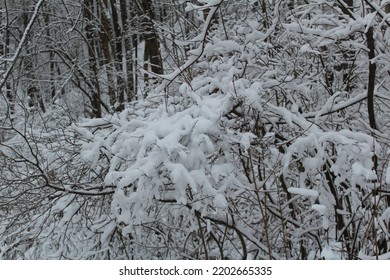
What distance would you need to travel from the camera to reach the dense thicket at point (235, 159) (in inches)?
126

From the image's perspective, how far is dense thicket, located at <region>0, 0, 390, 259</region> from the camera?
3207 millimetres

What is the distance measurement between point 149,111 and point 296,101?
1.40 metres

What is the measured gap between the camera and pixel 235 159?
3791mm

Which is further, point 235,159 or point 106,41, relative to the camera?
point 106,41

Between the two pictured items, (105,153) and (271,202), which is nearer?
(105,153)

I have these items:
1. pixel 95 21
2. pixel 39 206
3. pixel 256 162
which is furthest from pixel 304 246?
pixel 95 21

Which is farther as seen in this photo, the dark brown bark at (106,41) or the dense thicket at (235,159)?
the dark brown bark at (106,41)

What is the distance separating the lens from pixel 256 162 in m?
4.01

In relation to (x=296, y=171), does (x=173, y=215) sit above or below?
below

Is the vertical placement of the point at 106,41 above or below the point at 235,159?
above

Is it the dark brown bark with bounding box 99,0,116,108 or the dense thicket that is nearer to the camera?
the dense thicket

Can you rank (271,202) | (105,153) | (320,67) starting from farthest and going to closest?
(320,67) → (271,202) → (105,153)

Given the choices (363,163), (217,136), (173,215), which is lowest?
(173,215)

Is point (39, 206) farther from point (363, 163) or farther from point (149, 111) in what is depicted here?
point (363, 163)
